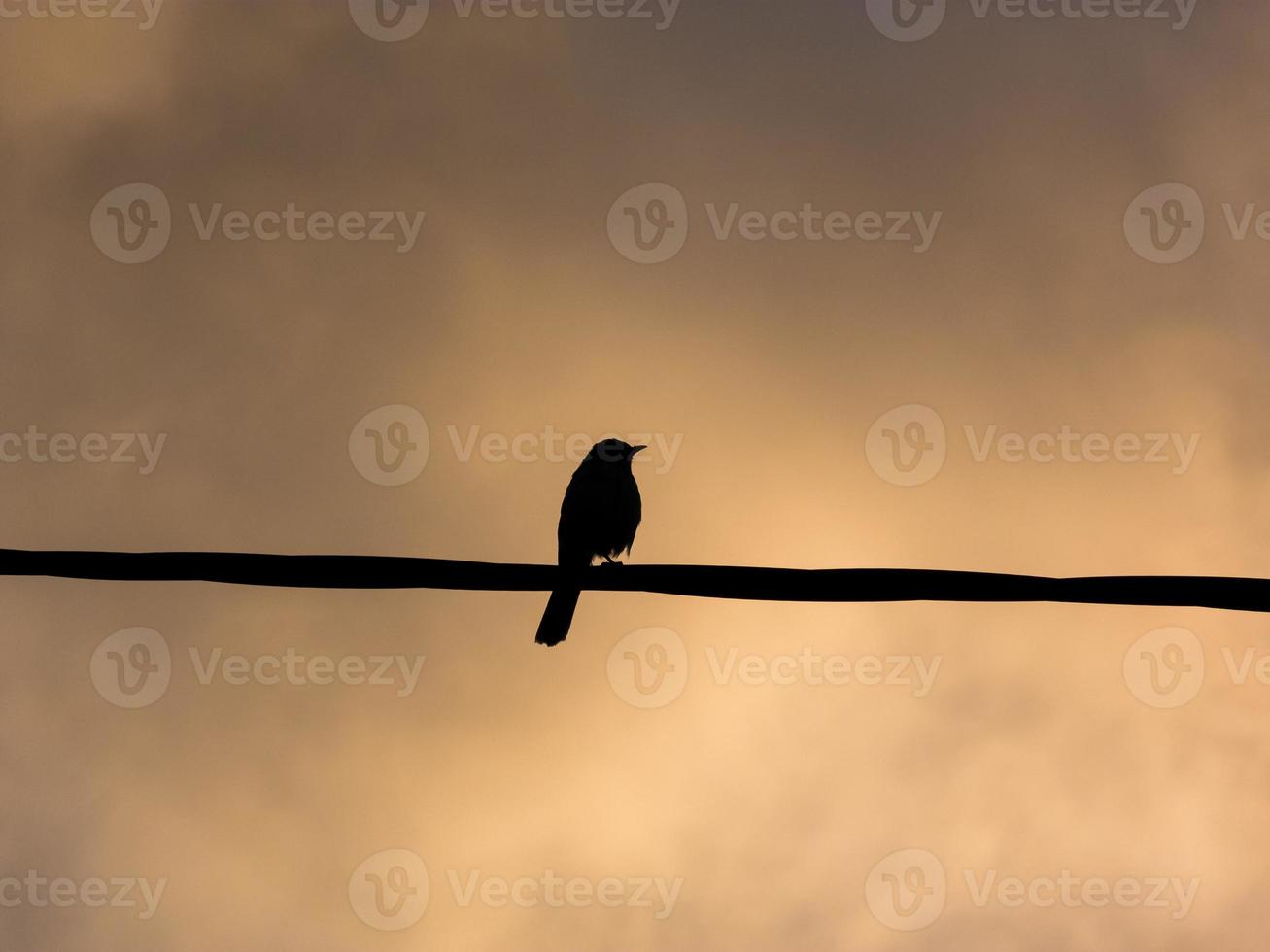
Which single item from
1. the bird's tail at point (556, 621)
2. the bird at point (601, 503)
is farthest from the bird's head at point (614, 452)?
the bird's tail at point (556, 621)

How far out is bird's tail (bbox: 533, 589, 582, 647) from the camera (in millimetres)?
6898

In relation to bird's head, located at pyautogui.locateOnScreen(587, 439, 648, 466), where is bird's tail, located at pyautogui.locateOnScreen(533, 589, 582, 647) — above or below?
below

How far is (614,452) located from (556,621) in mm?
1733

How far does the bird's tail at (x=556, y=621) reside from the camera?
272 inches

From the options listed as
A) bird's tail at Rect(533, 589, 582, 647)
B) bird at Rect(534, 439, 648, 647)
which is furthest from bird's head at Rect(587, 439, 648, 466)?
bird's tail at Rect(533, 589, 582, 647)

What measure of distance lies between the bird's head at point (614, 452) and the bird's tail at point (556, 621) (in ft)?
4.90

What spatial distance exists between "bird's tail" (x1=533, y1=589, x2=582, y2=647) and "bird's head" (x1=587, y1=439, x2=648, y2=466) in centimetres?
149

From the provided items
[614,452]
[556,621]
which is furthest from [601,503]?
[556,621]

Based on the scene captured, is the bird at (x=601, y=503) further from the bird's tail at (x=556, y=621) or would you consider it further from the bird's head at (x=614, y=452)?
the bird's tail at (x=556, y=621)

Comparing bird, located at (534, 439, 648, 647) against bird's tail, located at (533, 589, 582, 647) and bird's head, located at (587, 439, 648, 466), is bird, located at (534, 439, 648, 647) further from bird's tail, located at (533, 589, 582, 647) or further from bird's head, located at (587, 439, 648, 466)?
bird's tail, located at (533, 589, 582, 647)

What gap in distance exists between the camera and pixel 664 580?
3621 millimetres

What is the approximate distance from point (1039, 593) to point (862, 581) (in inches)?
22.8

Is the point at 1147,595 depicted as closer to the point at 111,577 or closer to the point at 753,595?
the point at 753,595

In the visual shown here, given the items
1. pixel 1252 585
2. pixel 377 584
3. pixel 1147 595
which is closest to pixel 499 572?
pixel 377 584
